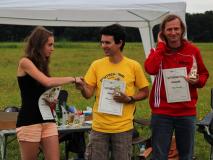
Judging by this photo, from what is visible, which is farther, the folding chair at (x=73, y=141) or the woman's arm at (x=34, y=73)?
the folding chair at (x=73, y=141)

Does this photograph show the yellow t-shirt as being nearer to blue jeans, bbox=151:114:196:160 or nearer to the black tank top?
blue jeans, bbox=151:114:196:160

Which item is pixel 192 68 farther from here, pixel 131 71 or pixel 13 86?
pixel 13 86

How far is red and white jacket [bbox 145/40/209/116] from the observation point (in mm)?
4266

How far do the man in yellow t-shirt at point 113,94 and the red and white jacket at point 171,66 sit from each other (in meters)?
0.19

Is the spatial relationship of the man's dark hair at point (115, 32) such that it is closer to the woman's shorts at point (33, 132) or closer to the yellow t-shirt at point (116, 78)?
the yellow t-shirt at point (116, 78)

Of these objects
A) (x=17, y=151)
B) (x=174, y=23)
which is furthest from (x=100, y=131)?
(x=17, y=151)

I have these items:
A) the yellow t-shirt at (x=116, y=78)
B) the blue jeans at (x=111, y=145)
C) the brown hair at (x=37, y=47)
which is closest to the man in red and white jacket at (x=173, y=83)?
the yellow t-shirt at (x=116, y=78)

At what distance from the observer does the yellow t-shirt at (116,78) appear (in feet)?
13.6

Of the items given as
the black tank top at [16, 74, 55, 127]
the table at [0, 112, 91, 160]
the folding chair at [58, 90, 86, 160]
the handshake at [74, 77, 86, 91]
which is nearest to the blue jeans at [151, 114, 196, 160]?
the handshake at [74, 77, 86, 91]

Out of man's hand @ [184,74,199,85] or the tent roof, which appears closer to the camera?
man's hand @ [184,74,199,85]

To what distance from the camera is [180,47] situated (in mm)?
4285

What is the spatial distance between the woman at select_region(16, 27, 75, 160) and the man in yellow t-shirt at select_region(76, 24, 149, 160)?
10.1 inches

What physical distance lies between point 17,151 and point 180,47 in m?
3.44

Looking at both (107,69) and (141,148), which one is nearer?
(107,69)
